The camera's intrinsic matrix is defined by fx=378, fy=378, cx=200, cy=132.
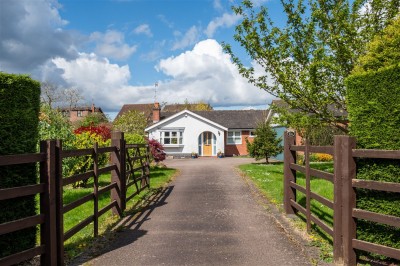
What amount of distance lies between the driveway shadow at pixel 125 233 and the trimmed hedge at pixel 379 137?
409cm

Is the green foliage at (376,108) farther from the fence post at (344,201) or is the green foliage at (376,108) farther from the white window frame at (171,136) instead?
the white window frame at (171,136)

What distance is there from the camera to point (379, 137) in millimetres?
5391

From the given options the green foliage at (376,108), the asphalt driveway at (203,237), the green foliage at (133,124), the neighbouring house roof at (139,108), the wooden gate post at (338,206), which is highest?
the neighbouring house roof at (139,108)

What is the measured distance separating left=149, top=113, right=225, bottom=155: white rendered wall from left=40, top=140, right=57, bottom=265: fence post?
38.3 m

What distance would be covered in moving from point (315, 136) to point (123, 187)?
21.8 m

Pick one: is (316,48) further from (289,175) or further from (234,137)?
(234,137)

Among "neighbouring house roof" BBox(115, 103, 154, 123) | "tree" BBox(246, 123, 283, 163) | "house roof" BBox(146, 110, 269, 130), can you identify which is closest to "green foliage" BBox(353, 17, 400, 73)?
"tree" BBox(246, 123, 283, 163)

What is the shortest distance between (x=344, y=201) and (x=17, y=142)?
15.6 feet

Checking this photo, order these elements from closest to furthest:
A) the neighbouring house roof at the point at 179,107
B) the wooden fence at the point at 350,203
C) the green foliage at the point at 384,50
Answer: the wooden fence at the point at 350,203, the green foliage at the point at 384,50, the neighbouring house roof at the point at 179,107

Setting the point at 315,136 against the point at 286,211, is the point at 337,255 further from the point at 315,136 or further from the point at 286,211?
the point at 315,136

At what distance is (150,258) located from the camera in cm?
602

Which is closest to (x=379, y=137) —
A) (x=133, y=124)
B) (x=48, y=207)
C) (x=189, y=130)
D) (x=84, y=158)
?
(x=48, y=207)

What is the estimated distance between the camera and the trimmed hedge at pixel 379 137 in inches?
204

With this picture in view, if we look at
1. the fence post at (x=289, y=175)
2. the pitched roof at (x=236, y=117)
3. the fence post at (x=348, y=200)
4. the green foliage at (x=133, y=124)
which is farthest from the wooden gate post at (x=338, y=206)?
the green foliage at (x=133, y=124)
